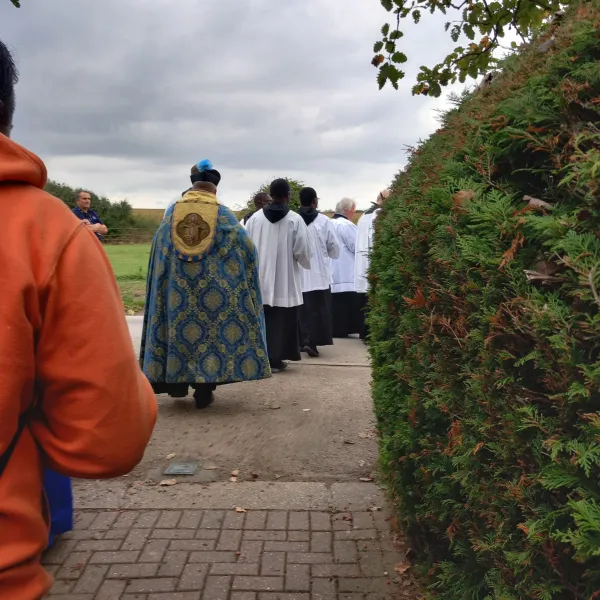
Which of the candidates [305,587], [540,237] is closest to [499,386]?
[540,237]

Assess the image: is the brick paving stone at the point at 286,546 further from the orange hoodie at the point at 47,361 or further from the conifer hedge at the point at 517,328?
the orange hoodie at the point at 47,361

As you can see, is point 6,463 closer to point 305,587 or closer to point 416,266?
point 416,266

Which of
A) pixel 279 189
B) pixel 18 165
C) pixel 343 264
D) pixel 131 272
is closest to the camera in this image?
pixel 18 165

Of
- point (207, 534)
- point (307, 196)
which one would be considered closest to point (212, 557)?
point (207, 534)

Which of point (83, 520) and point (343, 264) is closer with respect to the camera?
point (83, 520)

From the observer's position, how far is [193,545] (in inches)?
153

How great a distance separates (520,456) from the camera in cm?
190

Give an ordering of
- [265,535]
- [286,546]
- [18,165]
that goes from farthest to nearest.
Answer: [265,535], [286,546], [18,165]

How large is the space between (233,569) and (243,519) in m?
0.61

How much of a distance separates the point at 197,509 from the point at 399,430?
1.53 meters

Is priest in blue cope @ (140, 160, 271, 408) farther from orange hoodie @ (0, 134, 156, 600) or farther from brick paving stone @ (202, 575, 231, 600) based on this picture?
orange hoodie @ (0, 134, 156, 600)

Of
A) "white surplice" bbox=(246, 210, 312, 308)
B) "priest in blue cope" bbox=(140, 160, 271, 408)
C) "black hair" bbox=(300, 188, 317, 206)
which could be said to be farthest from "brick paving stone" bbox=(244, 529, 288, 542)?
"black hair" bbox=(300, 188, 317, 206)

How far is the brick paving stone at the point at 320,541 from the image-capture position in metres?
3.85

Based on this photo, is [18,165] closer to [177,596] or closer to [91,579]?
[177,596]
